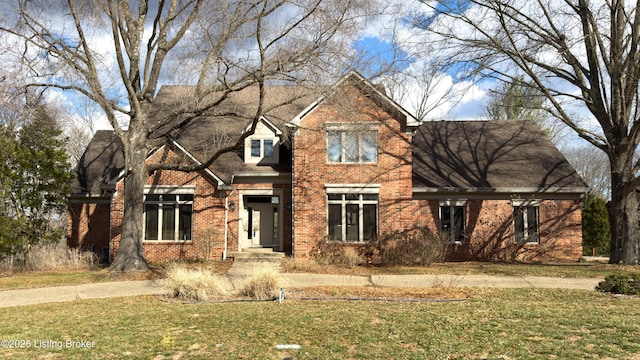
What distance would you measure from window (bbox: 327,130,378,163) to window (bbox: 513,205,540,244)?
7155mm

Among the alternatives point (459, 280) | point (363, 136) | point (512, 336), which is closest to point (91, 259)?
point (363, 136)

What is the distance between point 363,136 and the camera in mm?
18656

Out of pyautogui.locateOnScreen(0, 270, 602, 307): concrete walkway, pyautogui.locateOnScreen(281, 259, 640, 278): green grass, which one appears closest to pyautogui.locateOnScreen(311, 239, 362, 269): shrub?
pyautogui.locateOnScreen(281, 259, 640, 278): green grass

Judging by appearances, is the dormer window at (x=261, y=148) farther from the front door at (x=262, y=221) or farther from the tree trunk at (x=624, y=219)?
the tree trunk at (x=624, y=219)

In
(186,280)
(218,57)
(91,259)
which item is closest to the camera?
(186,280)

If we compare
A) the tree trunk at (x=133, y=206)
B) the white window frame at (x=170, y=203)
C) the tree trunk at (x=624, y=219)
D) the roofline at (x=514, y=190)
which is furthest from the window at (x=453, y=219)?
the tree trunk at (x=133, y=206)

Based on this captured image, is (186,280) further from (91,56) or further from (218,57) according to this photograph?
(91,56)

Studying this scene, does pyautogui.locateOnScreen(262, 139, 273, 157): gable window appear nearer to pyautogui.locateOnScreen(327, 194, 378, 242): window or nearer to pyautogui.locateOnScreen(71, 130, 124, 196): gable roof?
pyautogui.locateOnScreen(327, 194, 378, 242): window

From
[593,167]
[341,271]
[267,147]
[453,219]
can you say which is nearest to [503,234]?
[453,219]

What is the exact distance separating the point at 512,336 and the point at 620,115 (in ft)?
47.3

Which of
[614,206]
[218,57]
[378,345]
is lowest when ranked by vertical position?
[378,345]

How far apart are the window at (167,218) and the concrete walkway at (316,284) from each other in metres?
5.40

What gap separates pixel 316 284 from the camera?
12.2 m

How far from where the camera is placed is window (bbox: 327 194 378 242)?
1830cm
